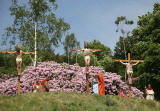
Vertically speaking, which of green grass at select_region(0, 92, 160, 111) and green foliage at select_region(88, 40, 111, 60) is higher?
green foliage at select_region(88, 40, 111, 60)

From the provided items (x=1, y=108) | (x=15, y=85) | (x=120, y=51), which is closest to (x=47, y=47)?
(x=15, y=85)

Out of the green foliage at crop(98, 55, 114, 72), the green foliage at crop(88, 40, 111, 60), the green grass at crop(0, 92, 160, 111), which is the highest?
the green foliage at crop(88, 40, 111, 60)

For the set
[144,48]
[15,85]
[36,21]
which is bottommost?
[15,85]

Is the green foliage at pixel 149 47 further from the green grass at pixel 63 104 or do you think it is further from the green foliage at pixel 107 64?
the green foliage at pixel 107 64

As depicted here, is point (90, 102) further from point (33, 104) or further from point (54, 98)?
point (33, 104)

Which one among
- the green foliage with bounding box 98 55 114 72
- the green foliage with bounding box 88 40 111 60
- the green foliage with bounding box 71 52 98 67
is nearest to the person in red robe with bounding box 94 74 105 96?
the green foliage with bounding box 71 52 98 67

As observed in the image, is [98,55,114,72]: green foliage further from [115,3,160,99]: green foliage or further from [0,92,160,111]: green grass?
[0,92,160,111]: green grass

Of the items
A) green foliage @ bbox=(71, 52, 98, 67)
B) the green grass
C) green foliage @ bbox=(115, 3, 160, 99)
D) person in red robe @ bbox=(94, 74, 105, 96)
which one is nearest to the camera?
the green grass

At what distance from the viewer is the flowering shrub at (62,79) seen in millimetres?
23266

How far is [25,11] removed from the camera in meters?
30.8

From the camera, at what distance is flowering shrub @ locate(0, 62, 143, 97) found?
76.3ft

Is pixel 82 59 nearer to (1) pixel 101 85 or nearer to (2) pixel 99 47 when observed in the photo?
(2) pixel 99 47

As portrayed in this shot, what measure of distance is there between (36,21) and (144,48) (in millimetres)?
13838

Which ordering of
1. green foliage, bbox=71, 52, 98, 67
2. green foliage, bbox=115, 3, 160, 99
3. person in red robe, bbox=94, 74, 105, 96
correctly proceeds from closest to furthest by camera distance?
person in red robe, bbox=94, 74, 105, 96 < green foliage, bbox=115, 3, 160, 99 < green foliage, bbox=71, 52, 98, 67
